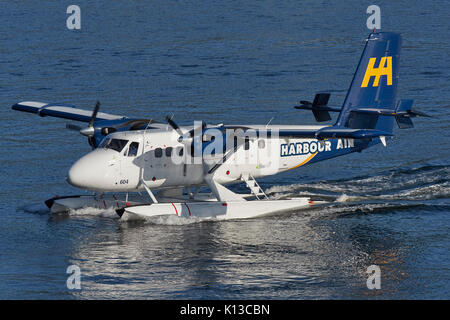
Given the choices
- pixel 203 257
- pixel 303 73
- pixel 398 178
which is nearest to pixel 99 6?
pixel 303 73

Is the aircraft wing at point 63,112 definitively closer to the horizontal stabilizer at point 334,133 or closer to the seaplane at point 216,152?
the seaplane at point 216,152

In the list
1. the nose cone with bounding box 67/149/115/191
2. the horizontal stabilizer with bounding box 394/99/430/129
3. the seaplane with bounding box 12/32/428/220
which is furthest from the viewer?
the horizontal stabilizer with bounding box 394/99/430/129

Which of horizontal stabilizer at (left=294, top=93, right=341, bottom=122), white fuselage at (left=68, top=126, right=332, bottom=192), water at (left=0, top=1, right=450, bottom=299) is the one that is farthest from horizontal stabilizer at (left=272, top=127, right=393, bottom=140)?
horizontal stabilizer at (left=294, top=93, right=341, bottom=122)

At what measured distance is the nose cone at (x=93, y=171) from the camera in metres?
29.8

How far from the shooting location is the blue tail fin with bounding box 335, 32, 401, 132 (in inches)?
1407

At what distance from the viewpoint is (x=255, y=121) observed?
48.5 meters

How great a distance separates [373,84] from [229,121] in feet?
47.1

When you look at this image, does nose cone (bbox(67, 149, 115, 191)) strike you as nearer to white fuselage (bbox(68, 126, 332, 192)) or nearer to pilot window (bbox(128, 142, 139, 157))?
white fuselage (bbox(68, 126, 332, 192))

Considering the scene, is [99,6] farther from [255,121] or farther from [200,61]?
[255,121]

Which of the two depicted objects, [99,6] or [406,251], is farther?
[99,6]

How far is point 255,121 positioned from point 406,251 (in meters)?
21.4

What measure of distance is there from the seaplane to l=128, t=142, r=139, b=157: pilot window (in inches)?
1.5

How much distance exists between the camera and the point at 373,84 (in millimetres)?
35875

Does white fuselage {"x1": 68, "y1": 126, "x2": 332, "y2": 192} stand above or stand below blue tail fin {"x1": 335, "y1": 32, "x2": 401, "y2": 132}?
below
